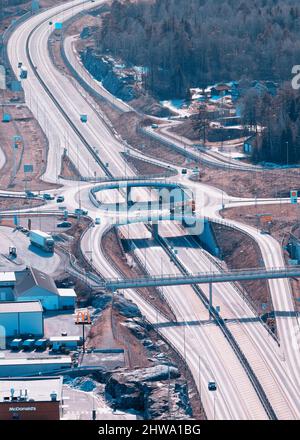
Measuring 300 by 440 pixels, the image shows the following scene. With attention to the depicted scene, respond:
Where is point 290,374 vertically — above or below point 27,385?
below

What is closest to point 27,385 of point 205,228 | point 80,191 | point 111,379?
point 111,379

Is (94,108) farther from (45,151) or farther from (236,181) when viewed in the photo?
(236,181)

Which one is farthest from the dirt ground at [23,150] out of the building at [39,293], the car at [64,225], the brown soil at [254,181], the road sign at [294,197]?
the building at [39,293]

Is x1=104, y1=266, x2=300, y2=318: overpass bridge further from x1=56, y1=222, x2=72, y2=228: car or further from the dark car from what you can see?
the dark car

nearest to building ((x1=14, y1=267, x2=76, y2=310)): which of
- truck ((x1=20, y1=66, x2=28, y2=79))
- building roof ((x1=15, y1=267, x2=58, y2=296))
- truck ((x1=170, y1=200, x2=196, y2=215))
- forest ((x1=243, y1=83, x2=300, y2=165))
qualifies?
building roof ((x1=15, y1=267, x2=58, y2=296))

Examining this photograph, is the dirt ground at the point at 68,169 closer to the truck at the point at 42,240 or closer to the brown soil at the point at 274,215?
the brown soil at the point at 274,215

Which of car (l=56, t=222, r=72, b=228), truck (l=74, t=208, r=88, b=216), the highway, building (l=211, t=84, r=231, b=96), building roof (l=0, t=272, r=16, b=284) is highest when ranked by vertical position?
building (l=211, t=84, r=231, b=96)
